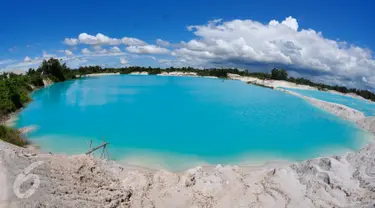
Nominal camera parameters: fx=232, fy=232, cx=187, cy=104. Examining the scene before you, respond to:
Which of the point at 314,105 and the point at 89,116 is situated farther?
the point at 314,105

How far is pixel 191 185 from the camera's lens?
9.27 m

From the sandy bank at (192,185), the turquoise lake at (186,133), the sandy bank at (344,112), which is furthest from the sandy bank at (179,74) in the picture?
the sandy bank at (192,185)

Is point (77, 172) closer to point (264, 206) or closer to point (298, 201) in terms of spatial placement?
point (264, 206)

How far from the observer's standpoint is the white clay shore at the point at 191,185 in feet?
24.1

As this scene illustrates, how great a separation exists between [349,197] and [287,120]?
1823cm

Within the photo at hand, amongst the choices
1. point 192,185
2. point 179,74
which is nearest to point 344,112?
point 192,185

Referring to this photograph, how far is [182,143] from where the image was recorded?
16.3 m

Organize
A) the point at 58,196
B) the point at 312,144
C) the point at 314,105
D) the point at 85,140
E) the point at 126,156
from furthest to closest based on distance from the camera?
the point at 314,105 < the point at 312,144 < the point at 85,140 < the point at 126,156 < the point at 58,196

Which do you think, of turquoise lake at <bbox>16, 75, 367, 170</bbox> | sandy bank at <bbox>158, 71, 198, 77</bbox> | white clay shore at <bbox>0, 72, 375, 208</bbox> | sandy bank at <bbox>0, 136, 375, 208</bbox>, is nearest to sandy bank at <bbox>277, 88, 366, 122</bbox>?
turquoise lake at <bbox>16, 75, 367, 170</bbox>

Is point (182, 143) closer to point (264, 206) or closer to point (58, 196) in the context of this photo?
point (264, 206)

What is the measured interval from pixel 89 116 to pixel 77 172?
15.4 m

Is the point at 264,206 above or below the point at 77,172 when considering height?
below

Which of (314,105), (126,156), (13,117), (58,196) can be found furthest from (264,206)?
(314,105)

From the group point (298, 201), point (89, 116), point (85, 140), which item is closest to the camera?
point (298, 201)
